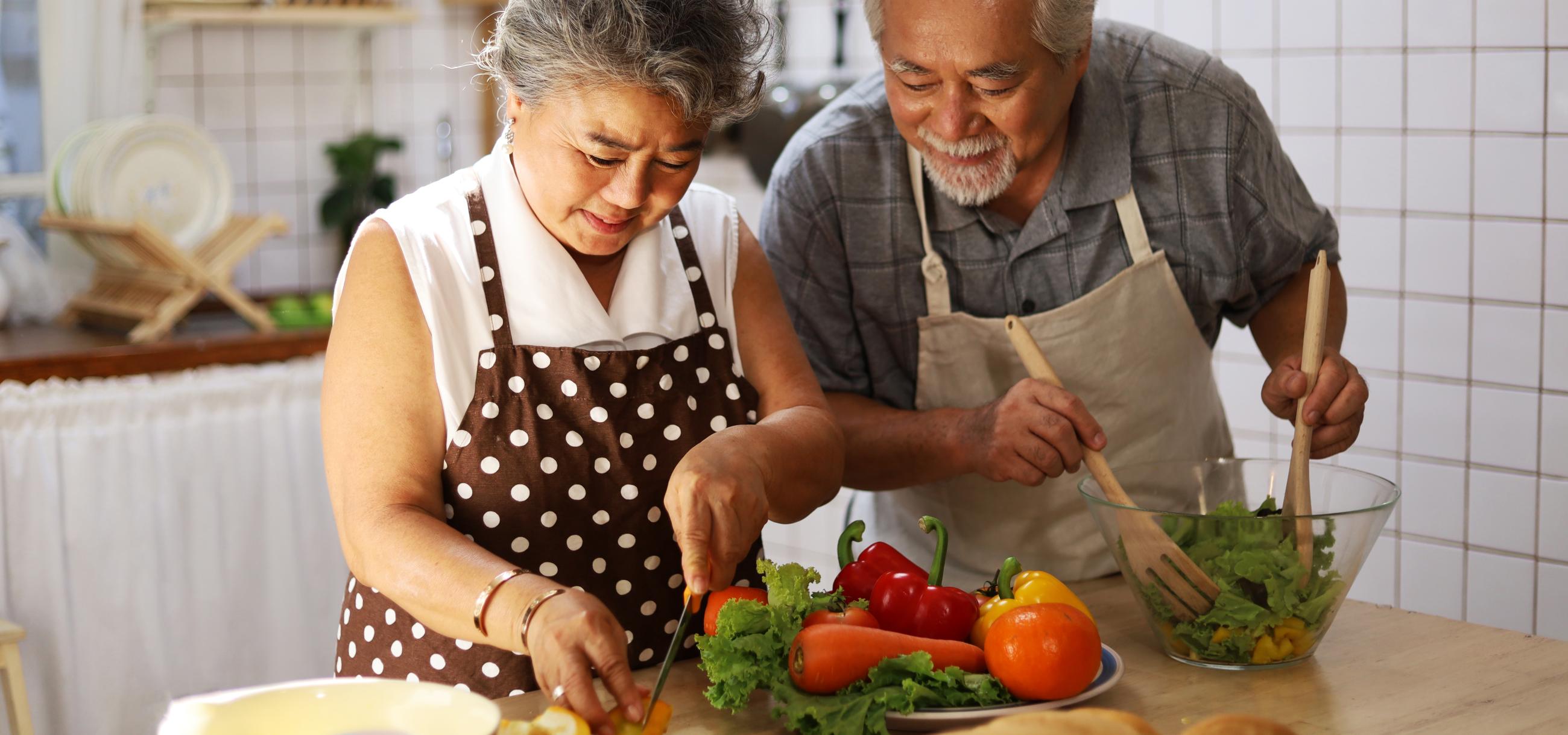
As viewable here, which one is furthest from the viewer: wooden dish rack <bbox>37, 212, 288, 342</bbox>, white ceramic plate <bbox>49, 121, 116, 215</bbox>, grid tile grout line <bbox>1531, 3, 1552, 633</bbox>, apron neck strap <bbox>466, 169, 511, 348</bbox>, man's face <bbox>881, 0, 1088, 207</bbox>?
white ceramic plate <bbox>49, 121, 116, 215</bbox>

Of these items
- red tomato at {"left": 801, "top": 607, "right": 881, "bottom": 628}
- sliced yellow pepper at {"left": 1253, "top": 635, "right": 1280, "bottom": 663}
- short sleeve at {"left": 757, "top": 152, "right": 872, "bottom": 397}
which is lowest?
sliced yellow pepper at {"left": 1253, "top": 635, "right": 1280, "bottom": 663}

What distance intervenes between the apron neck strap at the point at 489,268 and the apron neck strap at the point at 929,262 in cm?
55

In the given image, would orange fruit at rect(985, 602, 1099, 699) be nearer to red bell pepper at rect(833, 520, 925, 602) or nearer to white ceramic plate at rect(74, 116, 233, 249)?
red bell pepper at rect(833, 520, 925, 602)

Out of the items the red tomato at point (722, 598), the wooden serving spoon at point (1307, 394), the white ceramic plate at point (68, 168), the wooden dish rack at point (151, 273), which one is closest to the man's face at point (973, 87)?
→ the wooden serving spoon at point (1307, 394)

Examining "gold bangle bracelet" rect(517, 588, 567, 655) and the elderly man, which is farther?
the elderly man

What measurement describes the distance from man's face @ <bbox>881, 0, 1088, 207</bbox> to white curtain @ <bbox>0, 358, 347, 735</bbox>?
5.95 feet

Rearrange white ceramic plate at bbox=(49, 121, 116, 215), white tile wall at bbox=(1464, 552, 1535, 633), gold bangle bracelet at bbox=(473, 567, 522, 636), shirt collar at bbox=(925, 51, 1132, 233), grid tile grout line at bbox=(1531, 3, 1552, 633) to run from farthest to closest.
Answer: white ceramic plate at bbox=(49, 121, 116, 215), white tile wall at bbox=(1464, 552, 1535, 633), grid tile grout line at bbox=(1531, 3, 1552, 633), shirt collar at bbox=(925, 51, 1132, 233), gold bangle bracelet at bbox=(473, 567, 522, 636)

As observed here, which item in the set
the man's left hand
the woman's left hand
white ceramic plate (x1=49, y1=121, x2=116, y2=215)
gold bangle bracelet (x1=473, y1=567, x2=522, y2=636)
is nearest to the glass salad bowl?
the man's left hand

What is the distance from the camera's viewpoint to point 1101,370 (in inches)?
66.4

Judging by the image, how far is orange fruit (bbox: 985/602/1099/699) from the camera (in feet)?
3.56

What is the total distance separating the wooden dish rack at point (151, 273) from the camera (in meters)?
2.91

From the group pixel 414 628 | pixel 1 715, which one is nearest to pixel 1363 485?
pixel 414 628

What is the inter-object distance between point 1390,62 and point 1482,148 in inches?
8.6

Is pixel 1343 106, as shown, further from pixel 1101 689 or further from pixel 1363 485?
pixel 1101 689
